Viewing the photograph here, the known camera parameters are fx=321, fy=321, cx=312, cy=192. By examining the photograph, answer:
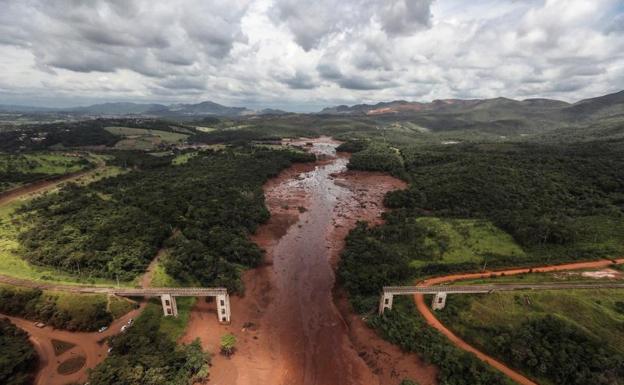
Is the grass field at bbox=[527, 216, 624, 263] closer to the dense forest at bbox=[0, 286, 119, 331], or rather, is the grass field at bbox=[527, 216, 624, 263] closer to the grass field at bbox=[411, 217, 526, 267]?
the grass field at bbox=[411, 217, 526, 267]

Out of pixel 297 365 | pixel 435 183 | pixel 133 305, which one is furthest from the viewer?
pixel 435 183

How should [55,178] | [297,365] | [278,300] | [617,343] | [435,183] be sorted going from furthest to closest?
[55,178] → [435,183] → [278,300] → [297,365] → [617,343]

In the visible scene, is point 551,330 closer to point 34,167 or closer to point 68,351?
point 68,351

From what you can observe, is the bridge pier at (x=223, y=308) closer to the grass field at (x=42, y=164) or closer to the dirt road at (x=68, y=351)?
the dirt road at (x=68, y=351)

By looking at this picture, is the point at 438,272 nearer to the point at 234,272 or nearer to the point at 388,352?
the point at 388,352

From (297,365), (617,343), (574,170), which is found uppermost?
(574,170)

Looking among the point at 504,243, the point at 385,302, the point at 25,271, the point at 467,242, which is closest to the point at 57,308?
the point at 25,271

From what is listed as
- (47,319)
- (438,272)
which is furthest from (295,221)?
(47,319)
